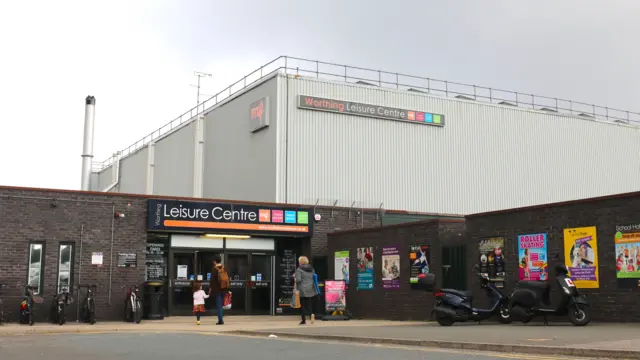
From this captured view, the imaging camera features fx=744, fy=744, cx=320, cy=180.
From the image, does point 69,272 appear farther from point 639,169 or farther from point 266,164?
point 639,169

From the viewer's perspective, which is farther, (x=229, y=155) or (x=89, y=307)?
(x=229, y=155)

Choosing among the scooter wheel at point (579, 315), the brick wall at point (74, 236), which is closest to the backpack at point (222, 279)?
the brick wall at point (74, 236)

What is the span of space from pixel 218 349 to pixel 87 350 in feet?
6.97

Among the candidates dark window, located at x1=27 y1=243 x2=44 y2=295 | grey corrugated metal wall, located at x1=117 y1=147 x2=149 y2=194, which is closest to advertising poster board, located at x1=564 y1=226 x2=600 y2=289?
dark window, located at x1=27 y1=243 x2=44 y2=295

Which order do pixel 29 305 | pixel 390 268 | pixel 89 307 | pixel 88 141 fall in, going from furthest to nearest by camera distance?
pixel 88 141 < pixel 390 268 < pixel 89 307 < pixel 29 305

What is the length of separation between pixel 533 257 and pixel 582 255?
1370 millimetres

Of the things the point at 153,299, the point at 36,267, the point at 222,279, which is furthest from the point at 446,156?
the point at 36,267

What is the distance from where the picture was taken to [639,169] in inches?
1634

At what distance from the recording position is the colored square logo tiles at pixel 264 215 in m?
25.1

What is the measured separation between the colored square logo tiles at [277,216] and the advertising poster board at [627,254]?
41.6 feet

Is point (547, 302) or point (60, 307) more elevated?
point (547, 302)

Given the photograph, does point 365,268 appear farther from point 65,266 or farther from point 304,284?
point 65,266

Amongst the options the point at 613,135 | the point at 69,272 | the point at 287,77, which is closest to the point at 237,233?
the point at 69,272

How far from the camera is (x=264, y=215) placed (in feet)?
82.6
